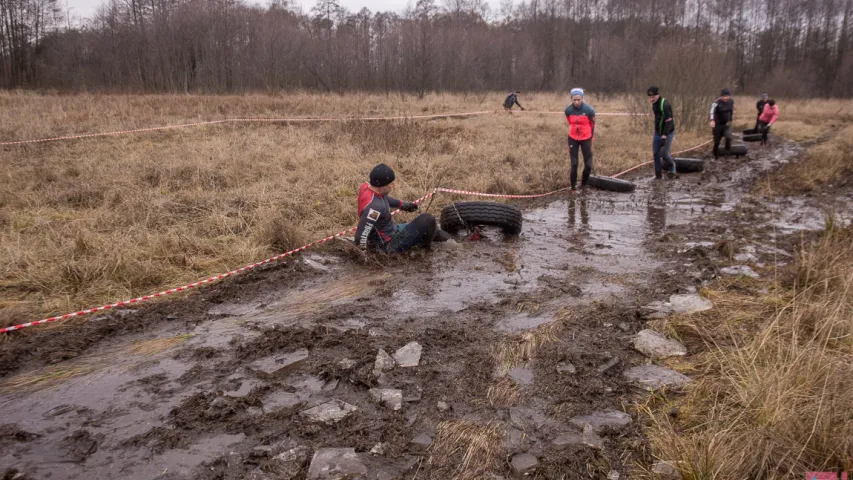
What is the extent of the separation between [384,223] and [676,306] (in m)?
3.07

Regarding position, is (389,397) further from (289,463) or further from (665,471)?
(665,471)

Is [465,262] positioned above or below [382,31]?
below

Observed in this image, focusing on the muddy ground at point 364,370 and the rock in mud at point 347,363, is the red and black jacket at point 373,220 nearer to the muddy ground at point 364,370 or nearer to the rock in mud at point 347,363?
the muddy ground at point 364,370

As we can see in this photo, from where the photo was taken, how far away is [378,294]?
16.9 ft

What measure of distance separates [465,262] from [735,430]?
369 cm

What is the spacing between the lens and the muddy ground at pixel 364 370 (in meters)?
2.82

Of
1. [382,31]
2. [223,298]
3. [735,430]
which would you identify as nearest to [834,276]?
[735,430]

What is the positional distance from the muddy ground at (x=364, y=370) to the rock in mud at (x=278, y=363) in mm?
15

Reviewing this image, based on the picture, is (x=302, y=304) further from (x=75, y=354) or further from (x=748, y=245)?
(x=748, y=245)

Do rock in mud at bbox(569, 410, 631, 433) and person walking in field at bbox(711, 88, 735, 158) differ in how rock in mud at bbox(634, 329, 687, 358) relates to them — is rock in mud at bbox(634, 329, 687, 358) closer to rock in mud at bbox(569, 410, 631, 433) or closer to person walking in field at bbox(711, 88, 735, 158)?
rock in mud at bbox(569, 410, 631, 433)

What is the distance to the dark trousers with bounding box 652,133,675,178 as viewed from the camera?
11.4 meters

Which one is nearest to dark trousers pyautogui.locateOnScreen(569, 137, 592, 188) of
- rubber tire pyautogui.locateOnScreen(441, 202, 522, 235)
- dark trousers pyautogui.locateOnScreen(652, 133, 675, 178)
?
dark trousers pyautogui.locateOnScreen(652, 133, 675, 178)

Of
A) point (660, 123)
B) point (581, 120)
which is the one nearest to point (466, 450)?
point (581, 120)

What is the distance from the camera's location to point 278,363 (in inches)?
150
